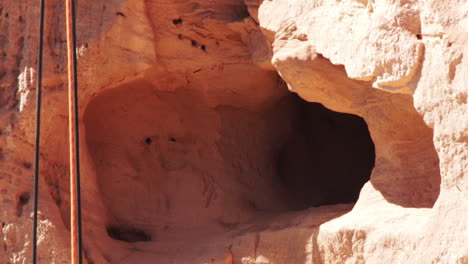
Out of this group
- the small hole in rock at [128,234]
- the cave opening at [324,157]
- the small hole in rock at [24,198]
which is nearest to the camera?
the small hole in rock at [24,198]

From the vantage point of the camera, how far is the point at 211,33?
20.5 ft

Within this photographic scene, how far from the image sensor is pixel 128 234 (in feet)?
21.1

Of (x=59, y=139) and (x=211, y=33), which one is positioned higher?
(x=211, y=33)

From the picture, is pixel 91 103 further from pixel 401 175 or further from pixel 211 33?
pixel 401 175

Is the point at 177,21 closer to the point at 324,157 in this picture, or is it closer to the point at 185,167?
the point at 185,167

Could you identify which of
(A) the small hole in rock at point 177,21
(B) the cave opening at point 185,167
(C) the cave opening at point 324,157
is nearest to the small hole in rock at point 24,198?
(B) the cave opening at point 185,167

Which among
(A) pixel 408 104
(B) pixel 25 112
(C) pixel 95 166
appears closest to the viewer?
(A) pixel 408 104

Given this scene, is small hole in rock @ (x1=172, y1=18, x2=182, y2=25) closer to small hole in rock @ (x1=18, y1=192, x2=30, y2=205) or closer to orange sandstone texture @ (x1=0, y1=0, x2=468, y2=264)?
orange sandstone texture @ (x1=0, y1=0, x2=468, y2=264)

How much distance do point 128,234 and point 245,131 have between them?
96 centimetres

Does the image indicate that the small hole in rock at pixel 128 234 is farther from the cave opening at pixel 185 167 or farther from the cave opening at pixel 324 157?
the cave opening at pixel 324 157

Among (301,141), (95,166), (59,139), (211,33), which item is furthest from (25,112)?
(301,141)

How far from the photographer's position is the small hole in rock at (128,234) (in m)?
6.41

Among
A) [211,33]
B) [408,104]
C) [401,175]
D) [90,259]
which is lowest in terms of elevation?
[90,259]

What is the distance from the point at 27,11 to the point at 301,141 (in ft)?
6.45
